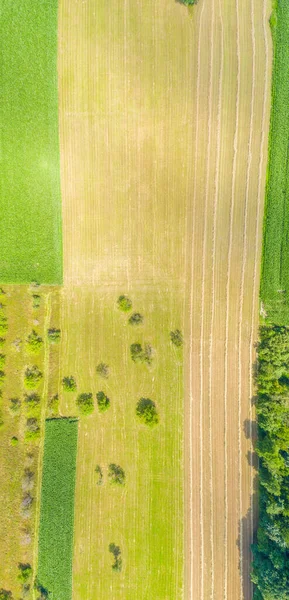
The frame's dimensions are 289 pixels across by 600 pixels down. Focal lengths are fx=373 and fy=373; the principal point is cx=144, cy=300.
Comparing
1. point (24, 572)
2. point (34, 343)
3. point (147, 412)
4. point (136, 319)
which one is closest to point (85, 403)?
point (147, 412)

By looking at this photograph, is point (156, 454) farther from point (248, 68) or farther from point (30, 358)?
point (248, 68)

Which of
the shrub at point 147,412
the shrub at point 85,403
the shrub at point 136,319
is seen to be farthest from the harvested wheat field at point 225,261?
the shrub at point 85,403

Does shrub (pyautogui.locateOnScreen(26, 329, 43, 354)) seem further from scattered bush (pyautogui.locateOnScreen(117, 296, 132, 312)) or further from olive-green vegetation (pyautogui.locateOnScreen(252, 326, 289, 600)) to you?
olive-green vegetation (pyautogui.locateOnScreen(252, 326, 289, 600))

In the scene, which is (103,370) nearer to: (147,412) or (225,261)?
(147,412)

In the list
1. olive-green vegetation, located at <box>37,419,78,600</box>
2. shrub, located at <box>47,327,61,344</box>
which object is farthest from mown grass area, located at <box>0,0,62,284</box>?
olive-green vegetation, located at <box>37,419,78,600</box>

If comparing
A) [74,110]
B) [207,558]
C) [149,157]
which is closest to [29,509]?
[207,558]

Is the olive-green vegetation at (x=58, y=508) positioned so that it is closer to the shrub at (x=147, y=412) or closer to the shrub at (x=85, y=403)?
the shrub at (x=85, y=403)

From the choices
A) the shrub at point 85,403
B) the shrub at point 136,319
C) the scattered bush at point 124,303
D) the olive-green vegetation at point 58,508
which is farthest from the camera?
the shrub at point 136,319
